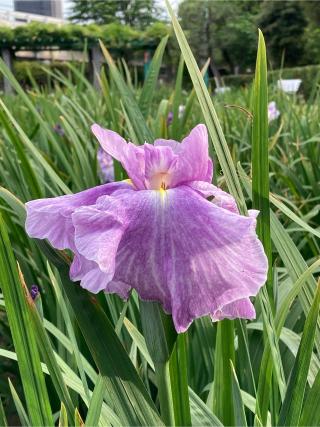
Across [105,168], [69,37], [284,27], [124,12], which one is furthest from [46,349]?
[124,12]

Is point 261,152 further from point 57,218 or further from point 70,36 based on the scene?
point 70,36

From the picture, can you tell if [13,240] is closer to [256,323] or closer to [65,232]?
[256,323]

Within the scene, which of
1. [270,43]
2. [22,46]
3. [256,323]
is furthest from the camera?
[270,43]

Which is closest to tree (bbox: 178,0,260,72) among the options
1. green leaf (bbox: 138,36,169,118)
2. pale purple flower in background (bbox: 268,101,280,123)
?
pale purple flower in background (bbox: 268,101,280,123)

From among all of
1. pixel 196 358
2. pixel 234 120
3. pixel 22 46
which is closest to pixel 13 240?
pixel 196 358

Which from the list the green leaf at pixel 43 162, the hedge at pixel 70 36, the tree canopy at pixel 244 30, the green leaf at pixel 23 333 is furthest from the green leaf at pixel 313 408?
the tree canopy at pixel 244 30

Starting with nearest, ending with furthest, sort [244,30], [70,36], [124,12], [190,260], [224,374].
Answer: [190,260]
[224,374]
[70,36]
[244,30]
[124,12]
